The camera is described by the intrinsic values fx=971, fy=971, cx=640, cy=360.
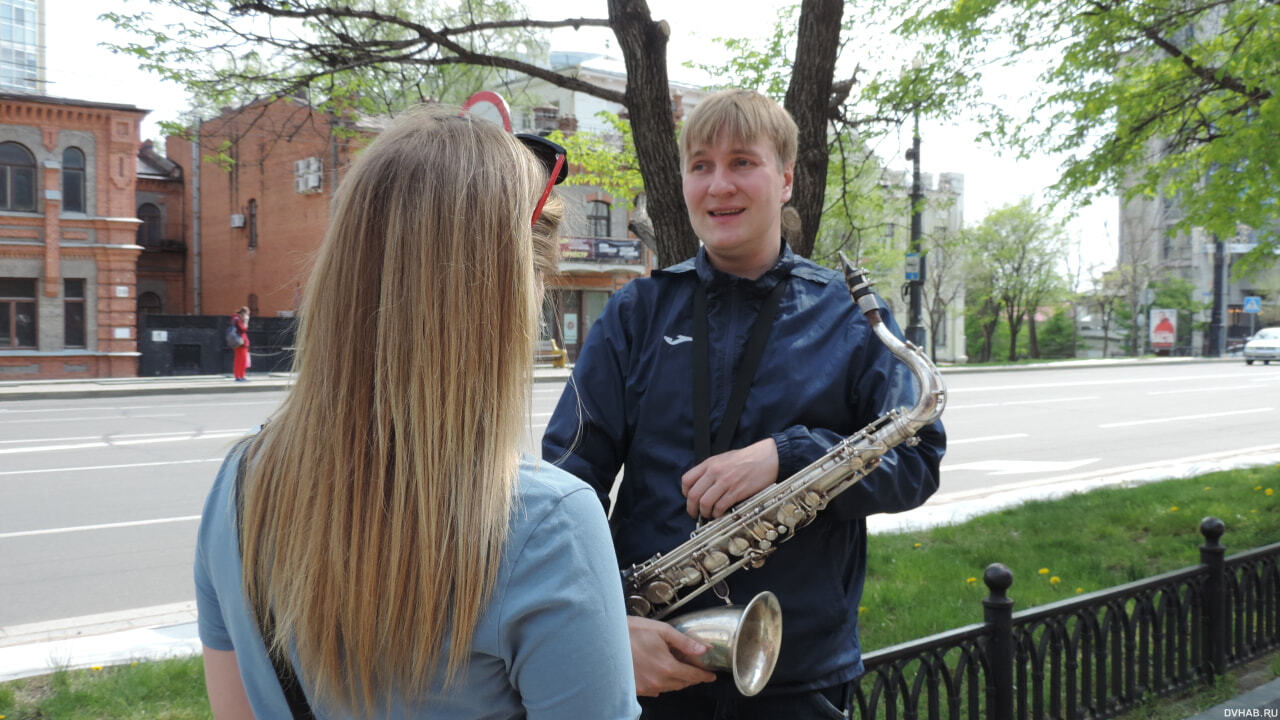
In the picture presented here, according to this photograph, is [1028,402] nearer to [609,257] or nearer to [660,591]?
[660,591]

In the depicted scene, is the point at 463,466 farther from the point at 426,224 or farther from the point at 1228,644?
the point at 1228,644

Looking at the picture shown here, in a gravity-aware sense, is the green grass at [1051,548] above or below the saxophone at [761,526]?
below

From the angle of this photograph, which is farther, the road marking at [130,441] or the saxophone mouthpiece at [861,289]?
the road marking at [130,441]

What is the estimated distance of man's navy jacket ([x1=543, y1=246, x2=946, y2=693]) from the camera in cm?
237

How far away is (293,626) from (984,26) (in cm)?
866

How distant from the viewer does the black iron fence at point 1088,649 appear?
3.89m

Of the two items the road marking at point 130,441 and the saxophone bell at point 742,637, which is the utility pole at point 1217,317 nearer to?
the road marking at point 130,441

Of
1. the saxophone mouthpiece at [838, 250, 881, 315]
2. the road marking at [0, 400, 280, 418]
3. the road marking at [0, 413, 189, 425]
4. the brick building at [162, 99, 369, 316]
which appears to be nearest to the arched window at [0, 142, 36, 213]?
the brick building at [162, 99, 369, 316]

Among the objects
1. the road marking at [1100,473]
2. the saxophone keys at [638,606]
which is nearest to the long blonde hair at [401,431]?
the saxophone keys at [638,606]

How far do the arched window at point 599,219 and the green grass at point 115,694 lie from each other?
3522 cm

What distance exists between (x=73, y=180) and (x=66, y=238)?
1.74 metres

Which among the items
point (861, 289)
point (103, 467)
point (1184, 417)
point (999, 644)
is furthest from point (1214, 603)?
point (1184, 417)

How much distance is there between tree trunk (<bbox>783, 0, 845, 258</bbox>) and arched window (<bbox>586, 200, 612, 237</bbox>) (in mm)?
34307

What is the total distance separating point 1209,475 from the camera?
10555 millimetres
